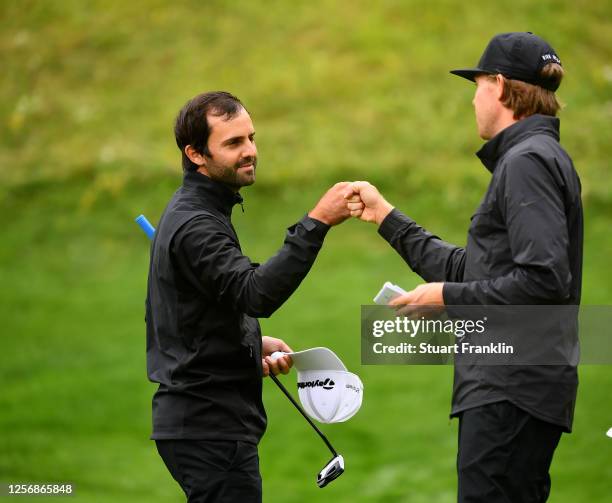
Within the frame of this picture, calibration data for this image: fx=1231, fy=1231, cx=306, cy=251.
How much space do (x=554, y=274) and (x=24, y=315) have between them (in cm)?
953

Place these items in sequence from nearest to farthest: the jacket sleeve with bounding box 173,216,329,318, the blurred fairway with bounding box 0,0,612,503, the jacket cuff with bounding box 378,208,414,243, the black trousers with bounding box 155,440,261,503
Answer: the jacket sleeve with bounding box 173,216,329,318, the black trousers with bounding box 155,440,261,503, the jacket cuff with bounding box 378,208,414,243, the blurred fairway with bounding box 0,0,612,503

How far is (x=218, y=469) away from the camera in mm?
3996

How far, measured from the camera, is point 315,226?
3.94 meters

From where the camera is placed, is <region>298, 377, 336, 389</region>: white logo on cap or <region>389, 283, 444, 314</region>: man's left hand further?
<region>298, 377, 336, 389</region>: white logo on cap

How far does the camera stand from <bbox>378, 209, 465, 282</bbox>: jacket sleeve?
4152 millimetres

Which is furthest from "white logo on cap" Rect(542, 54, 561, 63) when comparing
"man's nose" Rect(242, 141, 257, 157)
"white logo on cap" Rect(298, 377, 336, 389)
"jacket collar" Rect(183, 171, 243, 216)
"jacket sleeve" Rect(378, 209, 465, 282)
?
"white logo on cap" Rect(298, 377, 336, 389)

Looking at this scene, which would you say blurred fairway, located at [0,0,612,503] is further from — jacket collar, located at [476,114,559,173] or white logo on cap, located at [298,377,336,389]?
jacket collar, located at [476,114,559,173]

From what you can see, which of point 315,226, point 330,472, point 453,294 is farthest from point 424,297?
point 330,472

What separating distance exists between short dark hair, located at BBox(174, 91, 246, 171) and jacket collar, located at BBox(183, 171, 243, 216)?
5cm

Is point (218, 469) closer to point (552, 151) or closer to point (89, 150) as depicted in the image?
point (552, 151)

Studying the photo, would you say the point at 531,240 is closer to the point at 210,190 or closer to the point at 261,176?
the point at 210,190

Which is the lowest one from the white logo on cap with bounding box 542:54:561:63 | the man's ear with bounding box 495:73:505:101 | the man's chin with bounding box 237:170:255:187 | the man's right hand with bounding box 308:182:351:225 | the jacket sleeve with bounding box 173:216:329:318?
the jacket sleeve with bounding box 173:216:329:318

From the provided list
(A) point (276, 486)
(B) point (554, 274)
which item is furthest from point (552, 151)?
(A) point (276, 486)

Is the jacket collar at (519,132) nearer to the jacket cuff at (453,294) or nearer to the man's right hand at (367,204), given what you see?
the jacket cuff at (453,294)
